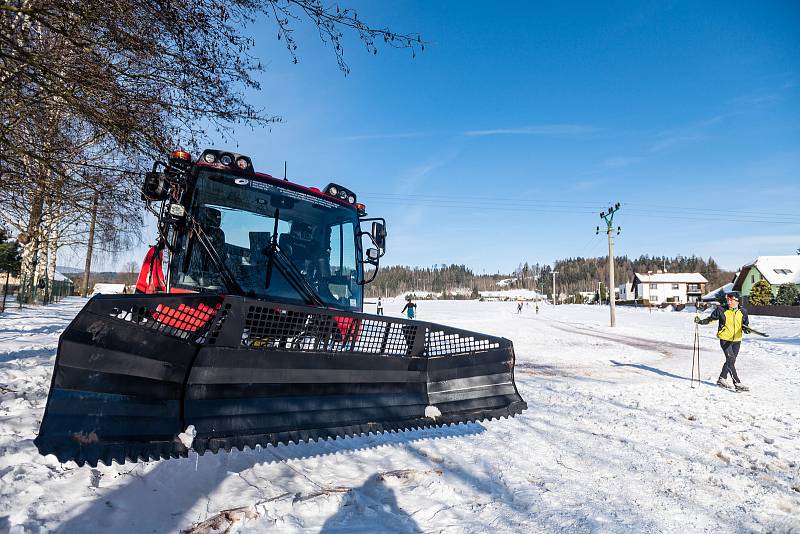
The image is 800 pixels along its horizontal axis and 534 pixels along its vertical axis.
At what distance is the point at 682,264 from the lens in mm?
169125

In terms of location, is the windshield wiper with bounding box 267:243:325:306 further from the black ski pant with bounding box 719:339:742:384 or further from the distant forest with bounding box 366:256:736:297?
the distant forest with bounding box 366:256:736:297

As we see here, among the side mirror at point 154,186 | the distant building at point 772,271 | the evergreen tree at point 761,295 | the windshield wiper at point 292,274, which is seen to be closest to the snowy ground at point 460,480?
the windshield wiper at point 292,274

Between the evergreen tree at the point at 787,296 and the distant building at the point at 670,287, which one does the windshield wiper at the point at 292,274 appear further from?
the distant building at the point at 670,287

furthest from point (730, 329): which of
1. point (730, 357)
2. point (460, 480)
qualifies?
point (460, 480)

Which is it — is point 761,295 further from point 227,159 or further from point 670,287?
point 670,287

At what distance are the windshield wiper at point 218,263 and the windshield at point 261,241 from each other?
0.03 meters

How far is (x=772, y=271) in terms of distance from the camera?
6475 cm

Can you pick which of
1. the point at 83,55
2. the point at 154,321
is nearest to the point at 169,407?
the point at 154,321

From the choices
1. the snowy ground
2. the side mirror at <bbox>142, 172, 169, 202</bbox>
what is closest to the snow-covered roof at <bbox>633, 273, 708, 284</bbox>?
the snowy ground

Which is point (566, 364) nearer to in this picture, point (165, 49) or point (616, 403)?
point (616, 403)

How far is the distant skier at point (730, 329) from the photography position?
28.7 ft

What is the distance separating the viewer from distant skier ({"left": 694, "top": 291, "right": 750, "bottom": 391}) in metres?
Answer: 8.75

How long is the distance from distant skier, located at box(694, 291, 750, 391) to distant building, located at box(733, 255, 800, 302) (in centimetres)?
6493

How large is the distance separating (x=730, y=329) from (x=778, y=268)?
72.7m
